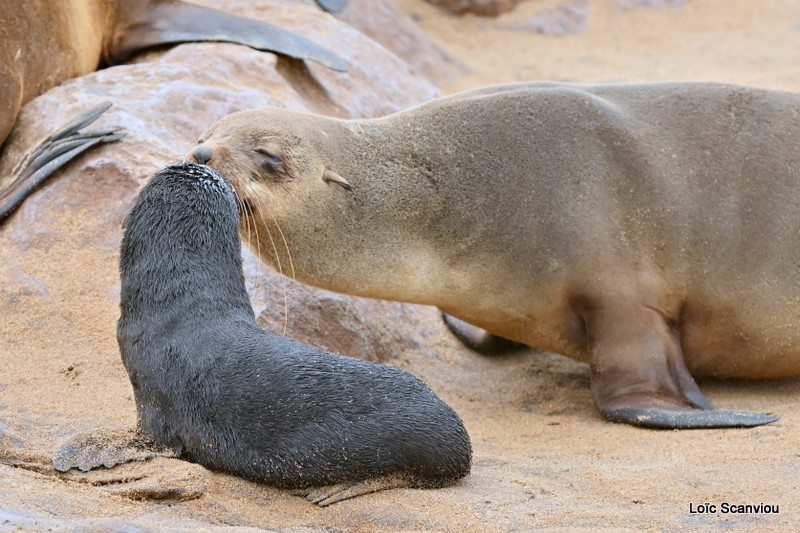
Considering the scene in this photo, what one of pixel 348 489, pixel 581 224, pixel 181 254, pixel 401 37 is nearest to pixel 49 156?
pixel 181 254

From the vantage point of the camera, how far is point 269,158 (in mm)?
5578

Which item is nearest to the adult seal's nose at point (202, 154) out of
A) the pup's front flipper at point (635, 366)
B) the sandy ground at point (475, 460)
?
the sandy ground at point (475, 460)

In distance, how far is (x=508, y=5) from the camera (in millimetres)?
15766

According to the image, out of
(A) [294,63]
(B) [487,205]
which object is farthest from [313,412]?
(A) [294,63]

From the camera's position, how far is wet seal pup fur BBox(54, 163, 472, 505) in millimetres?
4000

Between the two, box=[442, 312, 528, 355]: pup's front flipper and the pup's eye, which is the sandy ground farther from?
the pup's eye

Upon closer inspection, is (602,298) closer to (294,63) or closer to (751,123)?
(751,123)

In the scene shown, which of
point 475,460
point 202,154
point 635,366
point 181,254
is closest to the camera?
point 181,254

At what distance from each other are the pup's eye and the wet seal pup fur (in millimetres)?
1093

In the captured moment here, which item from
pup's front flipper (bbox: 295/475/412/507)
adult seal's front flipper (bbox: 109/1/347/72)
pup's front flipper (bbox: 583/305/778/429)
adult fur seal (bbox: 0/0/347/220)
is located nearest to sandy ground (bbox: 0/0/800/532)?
pup's front flipper (bbox: 295/475/412/507)

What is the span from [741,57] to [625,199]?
363 inches

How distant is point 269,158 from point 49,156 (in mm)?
1727

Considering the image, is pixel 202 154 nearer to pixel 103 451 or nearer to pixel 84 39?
pixel 103 451

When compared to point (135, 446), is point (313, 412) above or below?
above
